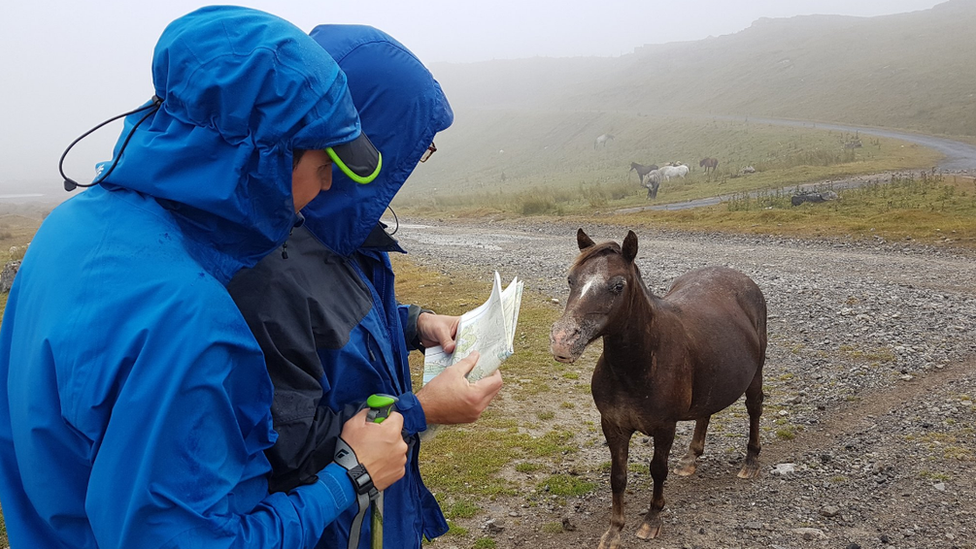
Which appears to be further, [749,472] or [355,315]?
[749,472]

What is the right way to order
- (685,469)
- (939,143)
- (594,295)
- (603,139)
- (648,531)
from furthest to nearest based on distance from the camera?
(603,139), (939,143), (685,469), (648,531), (594,295)

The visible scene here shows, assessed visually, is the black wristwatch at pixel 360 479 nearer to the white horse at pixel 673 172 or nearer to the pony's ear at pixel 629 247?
the pony's ear at pixel 629 247

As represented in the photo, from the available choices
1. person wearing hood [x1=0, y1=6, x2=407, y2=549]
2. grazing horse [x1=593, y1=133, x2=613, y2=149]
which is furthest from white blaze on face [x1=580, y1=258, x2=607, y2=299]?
grazing horse [x1=593, y1=133, x2=613, y2=149]

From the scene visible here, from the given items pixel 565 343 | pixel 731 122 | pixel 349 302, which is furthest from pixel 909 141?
pixel 349 302

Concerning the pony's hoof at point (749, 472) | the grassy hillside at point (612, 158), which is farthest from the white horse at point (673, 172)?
the pony's hoof at point (749, 472)

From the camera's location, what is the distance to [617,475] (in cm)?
465

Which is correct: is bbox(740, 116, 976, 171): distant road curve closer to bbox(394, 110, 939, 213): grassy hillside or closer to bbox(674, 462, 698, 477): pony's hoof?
bbox(394, 110, 939, 213): grassy hillside

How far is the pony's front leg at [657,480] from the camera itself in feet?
14.8

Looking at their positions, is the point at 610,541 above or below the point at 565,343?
below

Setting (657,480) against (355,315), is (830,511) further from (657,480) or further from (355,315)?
(355,315)

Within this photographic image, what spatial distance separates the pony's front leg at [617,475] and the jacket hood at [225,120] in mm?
3642

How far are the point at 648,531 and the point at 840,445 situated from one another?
243 cm

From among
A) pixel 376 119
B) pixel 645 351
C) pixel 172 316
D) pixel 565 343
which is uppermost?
pixel 376 119

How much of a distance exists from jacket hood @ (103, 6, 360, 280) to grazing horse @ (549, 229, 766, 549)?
101 inches
